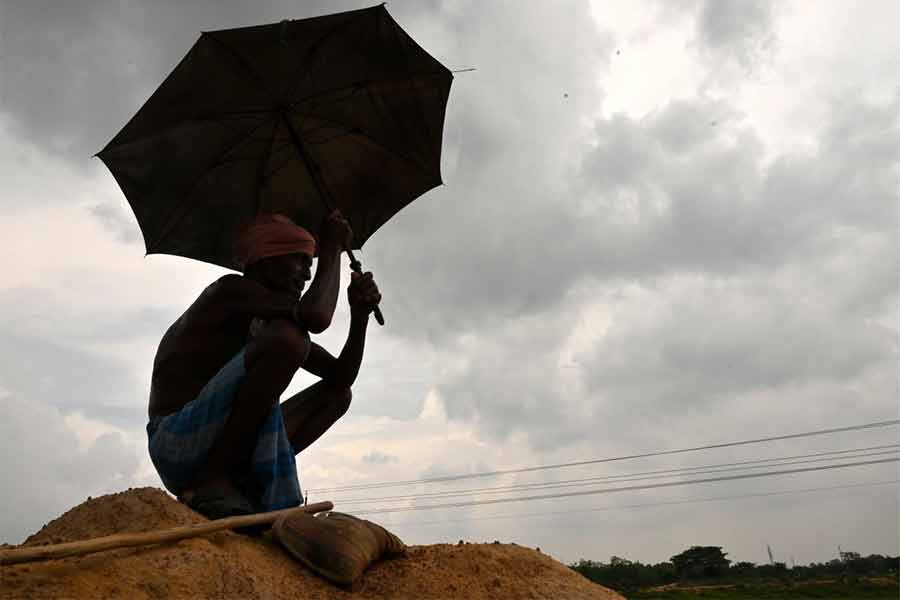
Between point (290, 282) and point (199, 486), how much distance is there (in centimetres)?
136

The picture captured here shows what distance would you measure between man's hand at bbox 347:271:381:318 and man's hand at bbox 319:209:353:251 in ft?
0.86

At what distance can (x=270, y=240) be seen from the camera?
180 inches

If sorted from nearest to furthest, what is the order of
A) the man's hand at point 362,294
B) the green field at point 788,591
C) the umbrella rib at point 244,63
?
1. the umbrella rib at point 244,63
2. the man's hand at point 362,294
3. the green field at point 788,591

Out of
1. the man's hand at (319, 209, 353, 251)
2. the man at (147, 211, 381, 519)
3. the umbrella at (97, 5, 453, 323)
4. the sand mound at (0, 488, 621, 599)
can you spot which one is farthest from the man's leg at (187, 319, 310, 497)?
the umbrella at (97, 5, 453, 323)

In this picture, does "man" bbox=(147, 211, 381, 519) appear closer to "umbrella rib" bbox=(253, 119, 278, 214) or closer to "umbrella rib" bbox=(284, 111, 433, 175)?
"umbrella rib" bbox=(253, 119, 278, 214)

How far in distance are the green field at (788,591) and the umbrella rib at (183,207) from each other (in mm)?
49458

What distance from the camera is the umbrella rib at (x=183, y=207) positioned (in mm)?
5055

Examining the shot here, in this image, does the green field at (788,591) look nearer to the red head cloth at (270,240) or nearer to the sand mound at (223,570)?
the sand mound at (223,570)

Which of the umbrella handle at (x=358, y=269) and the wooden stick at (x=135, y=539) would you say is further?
the umbrella handle at (x=358, y=269)

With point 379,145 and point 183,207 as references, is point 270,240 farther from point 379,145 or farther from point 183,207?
point 379,145

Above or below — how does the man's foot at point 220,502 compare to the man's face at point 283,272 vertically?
below

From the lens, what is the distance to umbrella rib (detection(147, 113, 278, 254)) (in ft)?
16.6

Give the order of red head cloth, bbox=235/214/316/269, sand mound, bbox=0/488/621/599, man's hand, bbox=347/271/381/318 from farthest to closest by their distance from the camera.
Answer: man's hand, bbox=347/271/381/318 → red head cloth, bbox=235/214/316/269 → sand mound, bbox=0/488/621/599

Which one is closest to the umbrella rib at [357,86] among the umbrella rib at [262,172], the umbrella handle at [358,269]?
the umbrella rib at [262,172]
